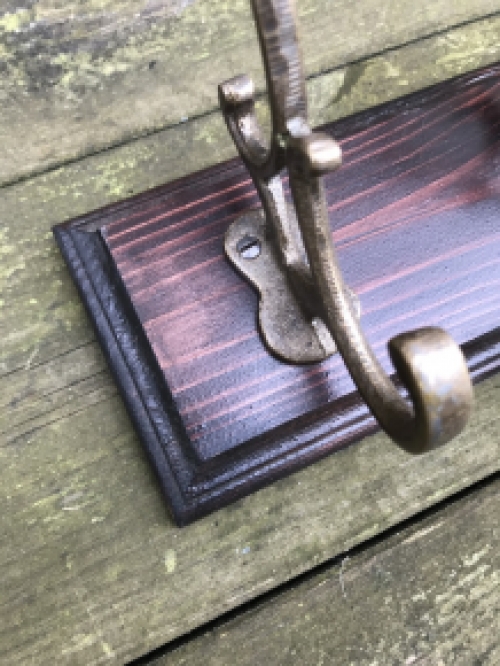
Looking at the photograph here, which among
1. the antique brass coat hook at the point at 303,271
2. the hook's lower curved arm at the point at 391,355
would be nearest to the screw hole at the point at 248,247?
the antique brass coat hook at the point at 303,271

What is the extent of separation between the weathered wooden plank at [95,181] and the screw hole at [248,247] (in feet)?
0.44

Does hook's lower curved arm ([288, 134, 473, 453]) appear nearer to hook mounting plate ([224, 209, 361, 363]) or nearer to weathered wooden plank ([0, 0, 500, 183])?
hook mounting plate ([224, 209, 361, 363])

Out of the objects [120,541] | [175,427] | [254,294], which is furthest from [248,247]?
[120,541]

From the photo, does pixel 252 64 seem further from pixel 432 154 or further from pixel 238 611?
pixel 238 611

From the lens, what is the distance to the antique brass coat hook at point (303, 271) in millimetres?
325

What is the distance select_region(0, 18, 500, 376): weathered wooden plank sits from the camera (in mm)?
563

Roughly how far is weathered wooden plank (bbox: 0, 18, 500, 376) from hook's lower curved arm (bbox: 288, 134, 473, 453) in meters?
0.24

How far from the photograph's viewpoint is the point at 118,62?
2.06ft

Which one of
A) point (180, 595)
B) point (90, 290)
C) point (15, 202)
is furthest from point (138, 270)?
point (180, 595)

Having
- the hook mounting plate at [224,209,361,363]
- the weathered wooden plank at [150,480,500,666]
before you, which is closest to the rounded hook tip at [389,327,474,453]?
the hook mounting plate at [224,209,361,363]

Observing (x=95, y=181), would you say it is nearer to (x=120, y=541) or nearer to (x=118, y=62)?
(x=118, y=62)

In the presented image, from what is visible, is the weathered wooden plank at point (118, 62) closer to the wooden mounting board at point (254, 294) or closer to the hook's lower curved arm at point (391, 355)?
the wooden mounting board at point (254, 294)

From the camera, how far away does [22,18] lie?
60 cm

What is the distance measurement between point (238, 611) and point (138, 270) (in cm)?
28
